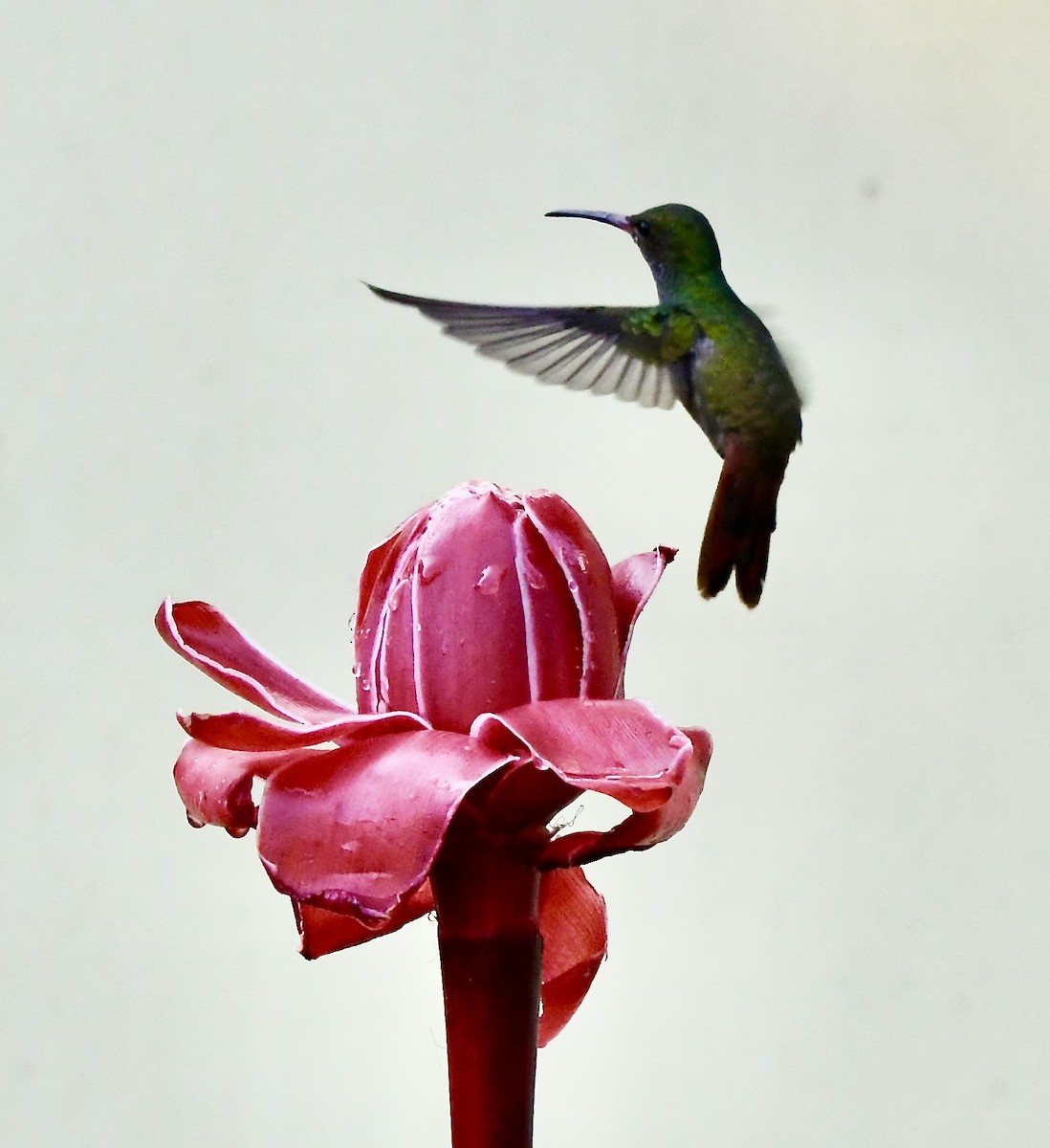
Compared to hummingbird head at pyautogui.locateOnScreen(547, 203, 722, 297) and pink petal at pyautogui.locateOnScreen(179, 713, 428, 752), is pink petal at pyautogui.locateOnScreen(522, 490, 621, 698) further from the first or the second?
hummingbird head at pyautogui.locateOnScreen(547, 203, 722, 297)

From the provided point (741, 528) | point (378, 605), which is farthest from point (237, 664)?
point (741, 528)

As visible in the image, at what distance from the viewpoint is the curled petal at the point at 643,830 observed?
0.23m

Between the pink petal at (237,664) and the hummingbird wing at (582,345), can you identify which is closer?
the pink petal at (237,664)

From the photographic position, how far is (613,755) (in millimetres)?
214

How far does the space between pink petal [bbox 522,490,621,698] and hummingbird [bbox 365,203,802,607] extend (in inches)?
9.8

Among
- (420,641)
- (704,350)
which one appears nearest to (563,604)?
(420,641)

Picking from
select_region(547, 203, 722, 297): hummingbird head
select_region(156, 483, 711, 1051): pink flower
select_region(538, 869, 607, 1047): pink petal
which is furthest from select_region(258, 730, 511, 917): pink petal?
select_region(547, 203, 722, 297): hummingbird head

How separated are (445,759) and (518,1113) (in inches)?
3.3

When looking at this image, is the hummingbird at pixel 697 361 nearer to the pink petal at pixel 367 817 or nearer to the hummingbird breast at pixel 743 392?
the hummingbird breast at pixel 743 392

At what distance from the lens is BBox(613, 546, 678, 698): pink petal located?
279mm

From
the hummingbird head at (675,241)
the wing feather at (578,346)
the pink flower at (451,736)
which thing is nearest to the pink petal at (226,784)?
the pink flower at (451,736)

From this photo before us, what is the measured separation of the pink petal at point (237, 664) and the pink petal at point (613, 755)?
0.05m

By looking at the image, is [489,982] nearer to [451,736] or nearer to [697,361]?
[451,736]

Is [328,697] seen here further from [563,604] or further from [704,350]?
[704,350]
